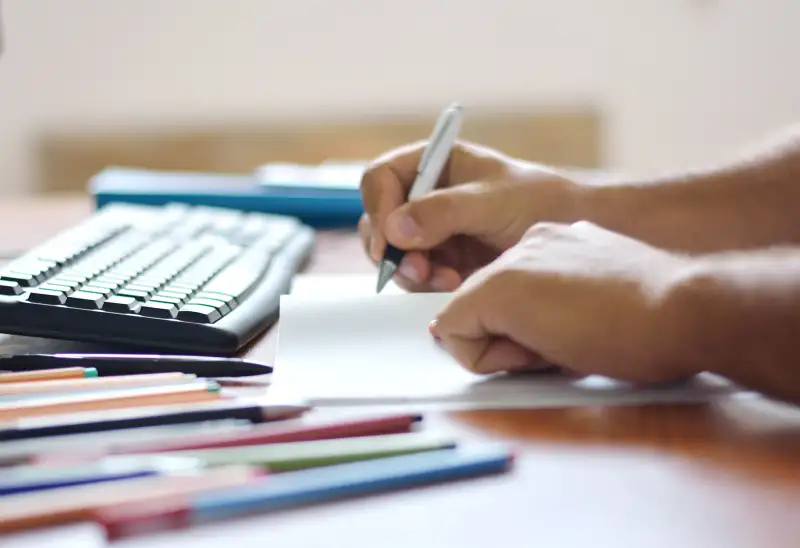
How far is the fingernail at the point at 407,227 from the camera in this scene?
31.0 inches

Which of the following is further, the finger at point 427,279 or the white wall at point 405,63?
the white wall at point 405,63

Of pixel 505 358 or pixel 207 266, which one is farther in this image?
pixel 207 266

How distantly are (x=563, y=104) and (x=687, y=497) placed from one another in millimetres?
1692

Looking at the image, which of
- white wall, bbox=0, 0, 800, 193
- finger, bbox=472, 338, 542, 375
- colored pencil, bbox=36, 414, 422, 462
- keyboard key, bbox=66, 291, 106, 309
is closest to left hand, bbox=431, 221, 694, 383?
finger, bbox=472, 338, 542, 375

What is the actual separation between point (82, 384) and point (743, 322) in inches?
12.9

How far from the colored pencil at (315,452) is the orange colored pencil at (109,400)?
7 cm

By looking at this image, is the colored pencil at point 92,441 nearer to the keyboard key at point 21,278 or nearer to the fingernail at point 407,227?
the keyboard key at point 21,278

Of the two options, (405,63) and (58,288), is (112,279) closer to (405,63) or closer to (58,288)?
(58,288)

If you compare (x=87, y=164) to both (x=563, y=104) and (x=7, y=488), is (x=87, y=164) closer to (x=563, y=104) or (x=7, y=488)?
(x=563, y=104)

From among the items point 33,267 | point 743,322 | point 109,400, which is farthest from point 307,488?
point 33,267

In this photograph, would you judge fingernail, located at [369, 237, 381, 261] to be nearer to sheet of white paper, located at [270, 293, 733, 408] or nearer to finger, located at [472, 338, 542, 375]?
sheet of white paper, located at [270, 293, 733, 408]

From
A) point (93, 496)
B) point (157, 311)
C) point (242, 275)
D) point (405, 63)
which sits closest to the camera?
point (93, 496)

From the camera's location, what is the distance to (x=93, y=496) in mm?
383

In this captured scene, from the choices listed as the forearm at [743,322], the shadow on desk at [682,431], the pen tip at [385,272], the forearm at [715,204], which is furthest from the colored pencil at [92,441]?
the forearm at [715,204]
